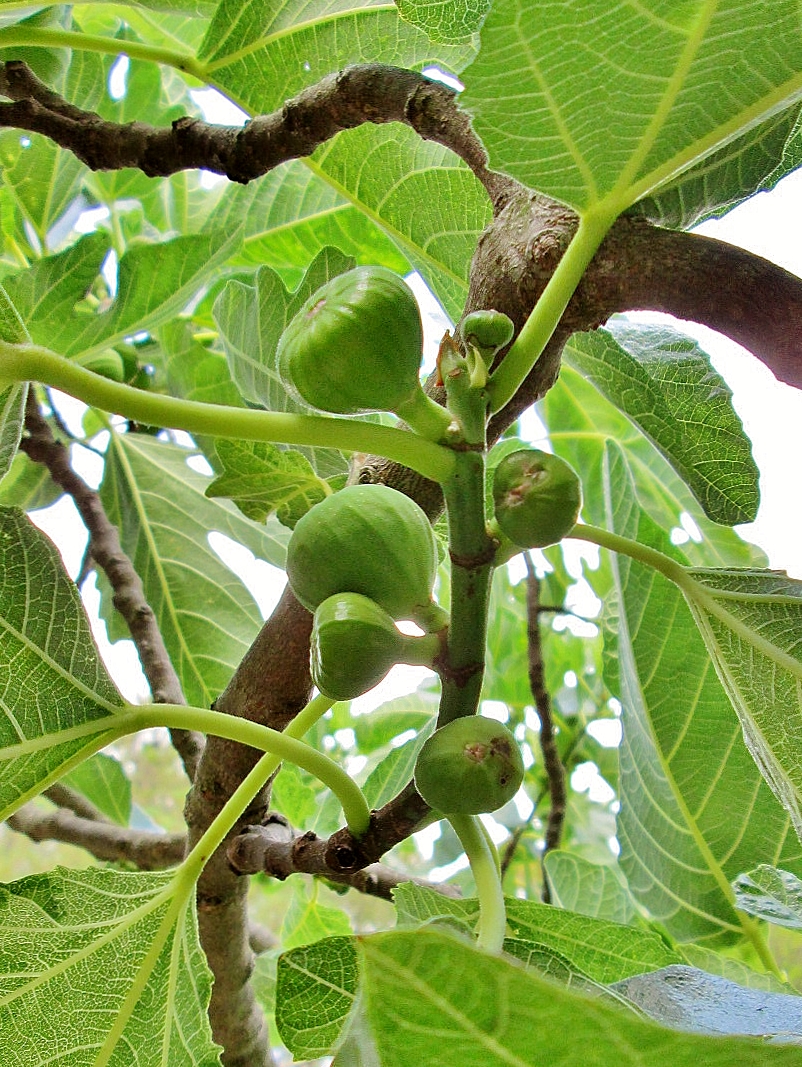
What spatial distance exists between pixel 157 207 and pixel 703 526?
84 centimetres

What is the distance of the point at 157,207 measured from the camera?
4.44 ft

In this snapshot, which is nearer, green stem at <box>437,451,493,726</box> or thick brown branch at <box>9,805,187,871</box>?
green stem at <box>437,451,493,726</box>

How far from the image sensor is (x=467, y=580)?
1.39 ft

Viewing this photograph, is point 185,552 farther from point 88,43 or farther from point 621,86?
point 621,86

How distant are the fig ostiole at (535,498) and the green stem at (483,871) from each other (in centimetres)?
14

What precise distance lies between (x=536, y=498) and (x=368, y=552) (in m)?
0.08

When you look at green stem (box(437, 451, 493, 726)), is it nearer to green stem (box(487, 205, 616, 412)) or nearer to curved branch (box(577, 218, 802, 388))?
green stem (box(487, 205, 616, 412))

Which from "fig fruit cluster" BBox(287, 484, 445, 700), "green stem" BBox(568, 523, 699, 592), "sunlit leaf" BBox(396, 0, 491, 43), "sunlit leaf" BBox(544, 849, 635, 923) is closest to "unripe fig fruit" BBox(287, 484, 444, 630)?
"fig fruit cluster" BBox(287, 484, 445, 700)

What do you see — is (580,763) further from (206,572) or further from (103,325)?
(103,325)

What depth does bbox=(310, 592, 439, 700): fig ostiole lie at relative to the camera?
1.36 feet

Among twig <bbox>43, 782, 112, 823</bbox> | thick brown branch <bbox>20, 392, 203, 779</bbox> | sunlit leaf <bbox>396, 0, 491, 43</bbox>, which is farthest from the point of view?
twig <bbox>43, 782, 112, 823</bbox>

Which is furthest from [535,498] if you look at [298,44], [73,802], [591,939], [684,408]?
[73,802]

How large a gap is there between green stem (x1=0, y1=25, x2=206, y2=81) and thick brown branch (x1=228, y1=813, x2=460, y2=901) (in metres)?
0.60

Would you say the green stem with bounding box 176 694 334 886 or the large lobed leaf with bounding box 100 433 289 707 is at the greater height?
the large lobed leaf with bounding box 100 433 289 707
